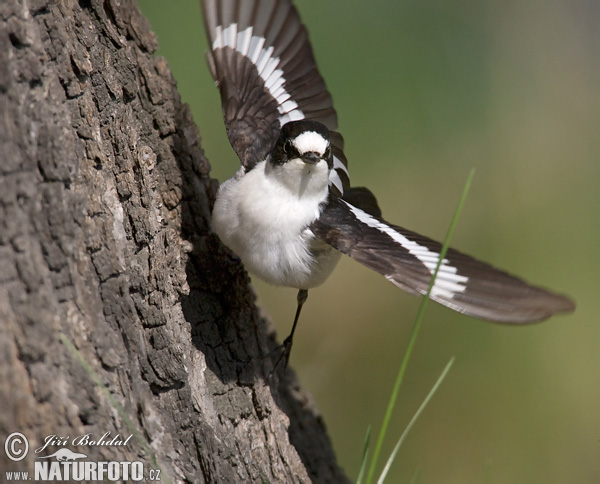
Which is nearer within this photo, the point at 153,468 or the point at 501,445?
the point at 153,468

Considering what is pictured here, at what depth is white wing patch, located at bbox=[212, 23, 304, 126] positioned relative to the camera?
294cm

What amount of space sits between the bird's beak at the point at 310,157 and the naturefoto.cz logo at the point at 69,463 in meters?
1.20

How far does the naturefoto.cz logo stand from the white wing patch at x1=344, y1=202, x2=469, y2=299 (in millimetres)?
979

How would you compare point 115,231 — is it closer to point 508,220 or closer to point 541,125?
point 508,220

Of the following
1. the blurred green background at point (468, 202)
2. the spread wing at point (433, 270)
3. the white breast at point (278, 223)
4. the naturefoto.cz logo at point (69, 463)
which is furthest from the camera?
the blurred green background at point (468, 202)

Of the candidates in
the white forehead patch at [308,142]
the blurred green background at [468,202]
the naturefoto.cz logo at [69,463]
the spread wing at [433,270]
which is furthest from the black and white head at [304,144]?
the blurred green background at [468,202]

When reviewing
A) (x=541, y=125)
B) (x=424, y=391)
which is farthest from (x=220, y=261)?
(x=541, y=125)

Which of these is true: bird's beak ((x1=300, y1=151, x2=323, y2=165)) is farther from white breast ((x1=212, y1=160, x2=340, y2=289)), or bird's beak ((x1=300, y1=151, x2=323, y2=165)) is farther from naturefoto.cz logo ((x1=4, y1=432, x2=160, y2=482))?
naturefoto.cz logo ((x1=4, y1=432, x2=160, y2=482))

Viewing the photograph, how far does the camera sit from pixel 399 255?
2279mm

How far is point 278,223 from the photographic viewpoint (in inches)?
99.0

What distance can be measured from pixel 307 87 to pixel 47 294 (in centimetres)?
Answer: 187

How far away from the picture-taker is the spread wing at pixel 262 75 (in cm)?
286

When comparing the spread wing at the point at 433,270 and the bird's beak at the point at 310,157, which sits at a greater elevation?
the bird's beak at the point at 310,157

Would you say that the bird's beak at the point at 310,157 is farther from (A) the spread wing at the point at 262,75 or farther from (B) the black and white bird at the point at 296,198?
(A) the spread wing at the point at 262,75
